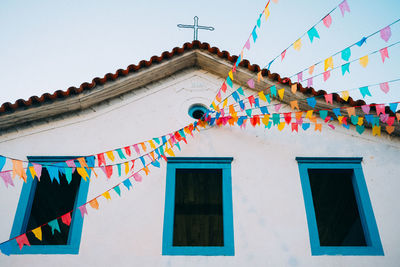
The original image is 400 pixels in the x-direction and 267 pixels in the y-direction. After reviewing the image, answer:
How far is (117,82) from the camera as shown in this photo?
646 centimetres

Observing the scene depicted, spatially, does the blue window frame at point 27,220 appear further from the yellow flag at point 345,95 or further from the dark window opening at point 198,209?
the yellow flag at point 345,95

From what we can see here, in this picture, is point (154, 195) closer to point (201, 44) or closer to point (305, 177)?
point (305, 177)

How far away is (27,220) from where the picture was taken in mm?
5391

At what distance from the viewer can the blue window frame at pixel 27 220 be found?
503 cm

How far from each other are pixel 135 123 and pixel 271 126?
7.80 ft

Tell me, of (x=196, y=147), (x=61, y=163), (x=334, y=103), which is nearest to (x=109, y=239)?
(x=61, y=163)

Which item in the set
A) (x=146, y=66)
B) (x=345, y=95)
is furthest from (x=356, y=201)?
→ (x=146, y=66)

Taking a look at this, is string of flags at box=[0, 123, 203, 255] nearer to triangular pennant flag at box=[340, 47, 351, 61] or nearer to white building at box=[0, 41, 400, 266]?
white building at box=[0, 41, 400, 266]

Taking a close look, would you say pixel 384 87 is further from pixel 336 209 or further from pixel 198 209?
pixel 198 209

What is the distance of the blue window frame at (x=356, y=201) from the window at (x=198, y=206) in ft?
3.84

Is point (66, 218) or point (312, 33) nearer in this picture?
point (312, 33)

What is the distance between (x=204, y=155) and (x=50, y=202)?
150 inches

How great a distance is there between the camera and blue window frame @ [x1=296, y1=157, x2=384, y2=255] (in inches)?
198

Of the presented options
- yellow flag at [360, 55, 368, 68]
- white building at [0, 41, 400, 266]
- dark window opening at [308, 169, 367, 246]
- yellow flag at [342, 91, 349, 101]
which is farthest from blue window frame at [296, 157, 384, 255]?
yellow flag at [360, 55, 368, 68]
